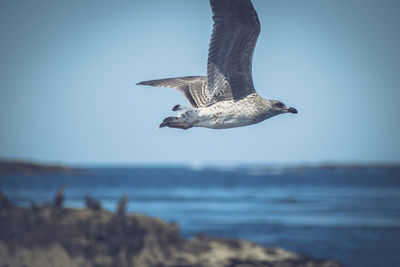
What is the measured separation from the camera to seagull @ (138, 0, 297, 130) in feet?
21.3

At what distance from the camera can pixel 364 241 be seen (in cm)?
3519

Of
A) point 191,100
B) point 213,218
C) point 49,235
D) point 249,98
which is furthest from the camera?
point 213,218

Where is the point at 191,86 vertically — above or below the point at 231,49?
below

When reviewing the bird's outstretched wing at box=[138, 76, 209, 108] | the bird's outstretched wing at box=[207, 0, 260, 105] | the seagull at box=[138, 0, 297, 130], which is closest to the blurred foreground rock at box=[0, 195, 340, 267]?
the bird's outstretched wing at box=[138, 76, 209, 108]

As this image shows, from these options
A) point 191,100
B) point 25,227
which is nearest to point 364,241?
point 25,227

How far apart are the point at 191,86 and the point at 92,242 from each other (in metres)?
12.7

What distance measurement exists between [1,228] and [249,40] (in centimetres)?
1588

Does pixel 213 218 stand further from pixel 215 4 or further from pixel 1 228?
pixel 215 4

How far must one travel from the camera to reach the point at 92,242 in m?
19.0

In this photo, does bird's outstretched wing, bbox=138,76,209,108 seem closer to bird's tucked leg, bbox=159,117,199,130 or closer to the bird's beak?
bird's tucked leg, bbox=159,117,199,130

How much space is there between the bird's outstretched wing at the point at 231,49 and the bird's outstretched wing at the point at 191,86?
45 centimetres

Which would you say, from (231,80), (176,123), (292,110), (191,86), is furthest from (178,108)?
(292,110)

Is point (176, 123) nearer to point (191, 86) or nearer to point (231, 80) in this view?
point (231, 80)

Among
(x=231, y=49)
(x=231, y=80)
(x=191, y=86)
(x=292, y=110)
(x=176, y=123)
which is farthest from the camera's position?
(x=191, y=86)
